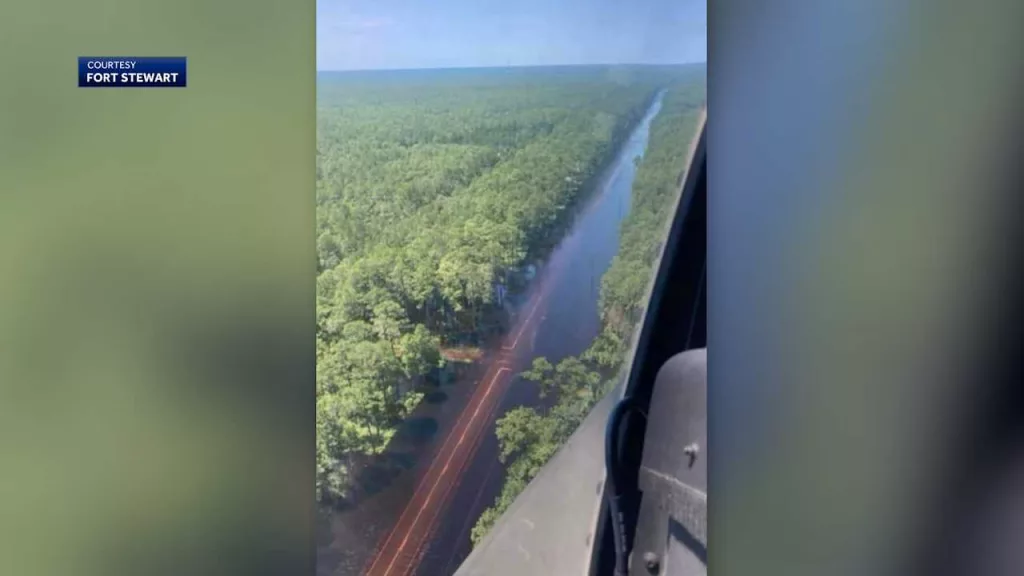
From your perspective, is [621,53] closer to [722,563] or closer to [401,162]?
[401,162]

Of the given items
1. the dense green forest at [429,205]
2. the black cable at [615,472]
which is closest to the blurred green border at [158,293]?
the dense green forest at [429,205]

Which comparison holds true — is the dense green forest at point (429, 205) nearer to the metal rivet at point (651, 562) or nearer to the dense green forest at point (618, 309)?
the dense green forest at point (618, 309)

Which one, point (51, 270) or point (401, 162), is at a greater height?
point (401, 162)

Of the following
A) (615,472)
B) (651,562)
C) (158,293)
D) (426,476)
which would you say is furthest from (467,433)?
(158,293)

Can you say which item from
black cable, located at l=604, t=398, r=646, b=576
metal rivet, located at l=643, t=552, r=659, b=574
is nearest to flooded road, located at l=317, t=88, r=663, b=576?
black cable, located at l=604, t=398, r=646, b=576

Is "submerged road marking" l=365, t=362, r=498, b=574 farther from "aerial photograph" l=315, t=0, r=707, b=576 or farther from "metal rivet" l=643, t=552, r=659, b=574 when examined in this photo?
"metal rivet" l=643, t=552, r=659, b=574

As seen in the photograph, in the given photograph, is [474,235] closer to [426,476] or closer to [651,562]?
[426,476]

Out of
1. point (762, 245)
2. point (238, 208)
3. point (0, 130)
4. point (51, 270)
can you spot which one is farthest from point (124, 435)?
point (762, 245)

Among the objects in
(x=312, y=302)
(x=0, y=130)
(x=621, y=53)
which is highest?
(x=621, y=53)
